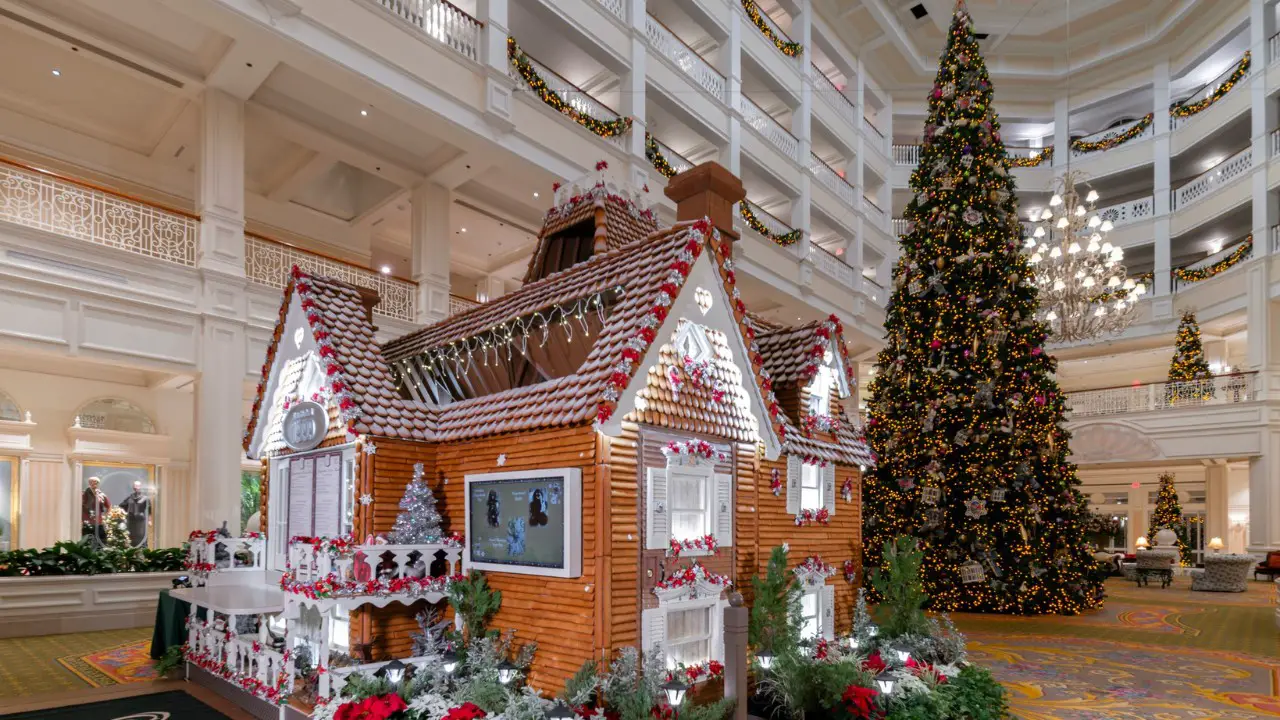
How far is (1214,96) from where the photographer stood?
982 inches

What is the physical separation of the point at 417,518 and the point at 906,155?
30.3 meters

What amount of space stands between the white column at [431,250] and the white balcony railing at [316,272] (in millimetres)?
302

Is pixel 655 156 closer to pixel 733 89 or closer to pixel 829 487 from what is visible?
pixel 733 89

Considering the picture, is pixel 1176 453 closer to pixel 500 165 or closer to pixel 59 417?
pixel 500 165

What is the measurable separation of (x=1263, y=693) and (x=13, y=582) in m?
17.2

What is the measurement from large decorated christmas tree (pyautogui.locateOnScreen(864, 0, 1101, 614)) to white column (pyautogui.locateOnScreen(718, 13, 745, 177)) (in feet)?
23.5

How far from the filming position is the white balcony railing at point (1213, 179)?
930 inches

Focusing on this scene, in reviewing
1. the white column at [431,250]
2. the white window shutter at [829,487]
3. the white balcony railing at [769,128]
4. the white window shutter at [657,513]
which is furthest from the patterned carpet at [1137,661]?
the white balcony railing at [769,128]

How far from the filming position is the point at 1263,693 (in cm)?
873

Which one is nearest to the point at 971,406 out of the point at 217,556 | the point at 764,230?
the point at 764,230

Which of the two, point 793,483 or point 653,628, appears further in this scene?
point 793,483

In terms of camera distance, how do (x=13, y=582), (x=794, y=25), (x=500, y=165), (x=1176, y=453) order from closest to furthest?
(x=13, y=582), (x=500, y=165), (x=1176, y=453), (x=794, y=25)

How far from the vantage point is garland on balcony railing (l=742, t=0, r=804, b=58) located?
2333 centimetres

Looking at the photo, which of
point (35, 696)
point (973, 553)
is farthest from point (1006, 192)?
point (35, 696)
